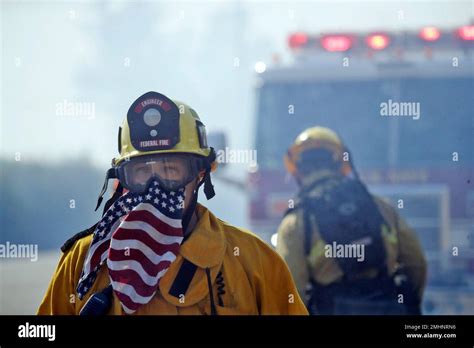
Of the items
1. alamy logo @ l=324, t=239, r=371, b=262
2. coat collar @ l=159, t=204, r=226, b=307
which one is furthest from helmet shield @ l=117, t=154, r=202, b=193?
alamy logo @ l=324, t=239, r=371, b=262

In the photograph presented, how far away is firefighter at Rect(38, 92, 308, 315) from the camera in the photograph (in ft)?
12.7

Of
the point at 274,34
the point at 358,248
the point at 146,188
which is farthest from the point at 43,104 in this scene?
the point at 358,248

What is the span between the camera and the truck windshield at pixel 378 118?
599 centimetres

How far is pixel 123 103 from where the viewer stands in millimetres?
4551

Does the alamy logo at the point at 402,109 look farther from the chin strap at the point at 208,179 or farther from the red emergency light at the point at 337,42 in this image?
the chin strap at the point at 208,179

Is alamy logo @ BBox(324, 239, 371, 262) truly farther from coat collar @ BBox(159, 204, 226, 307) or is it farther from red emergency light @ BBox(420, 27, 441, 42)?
red emergency light @ BBox(420, 27, 441, 42)

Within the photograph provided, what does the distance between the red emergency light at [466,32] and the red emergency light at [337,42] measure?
0.73 metres

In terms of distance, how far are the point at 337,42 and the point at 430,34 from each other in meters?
0.77
